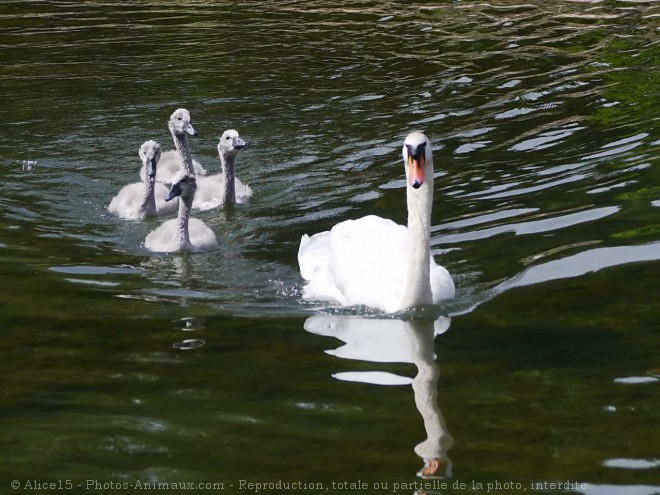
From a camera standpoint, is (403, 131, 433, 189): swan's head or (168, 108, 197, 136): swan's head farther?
(168, 108, 197, 136): swan's head

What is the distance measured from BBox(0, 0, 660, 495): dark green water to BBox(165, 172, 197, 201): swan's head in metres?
0.50

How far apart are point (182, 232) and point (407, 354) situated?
3390 millimetres

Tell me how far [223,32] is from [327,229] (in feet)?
31.8

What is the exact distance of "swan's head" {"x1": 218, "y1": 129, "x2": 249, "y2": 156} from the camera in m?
11.3

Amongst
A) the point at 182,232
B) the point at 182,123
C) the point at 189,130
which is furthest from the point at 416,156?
the point at 182,123

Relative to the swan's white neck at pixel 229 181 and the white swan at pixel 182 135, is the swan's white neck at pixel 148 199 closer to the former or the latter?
the white swan at pixel 182 135

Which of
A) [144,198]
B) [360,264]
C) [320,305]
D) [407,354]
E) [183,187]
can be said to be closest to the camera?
[407,354]

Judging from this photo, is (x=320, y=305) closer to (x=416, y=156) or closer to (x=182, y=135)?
(x=416, y=156)

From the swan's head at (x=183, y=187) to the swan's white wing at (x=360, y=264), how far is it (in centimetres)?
181

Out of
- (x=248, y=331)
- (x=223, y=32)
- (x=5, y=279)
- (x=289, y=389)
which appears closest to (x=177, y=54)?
(x=223, y=32)

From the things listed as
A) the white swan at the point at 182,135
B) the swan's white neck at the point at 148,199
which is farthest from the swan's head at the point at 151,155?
the white swan at the point at 182,135

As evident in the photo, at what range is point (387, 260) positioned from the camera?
806 cm

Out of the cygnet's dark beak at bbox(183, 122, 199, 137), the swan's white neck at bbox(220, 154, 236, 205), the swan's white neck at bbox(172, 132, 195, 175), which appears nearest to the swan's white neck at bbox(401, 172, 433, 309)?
the swan's white neck at bbox(220, 154, 236, 205)

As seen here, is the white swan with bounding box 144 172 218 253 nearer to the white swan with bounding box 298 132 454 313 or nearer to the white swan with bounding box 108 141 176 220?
the white swan with bounding box 108 141 176 220
